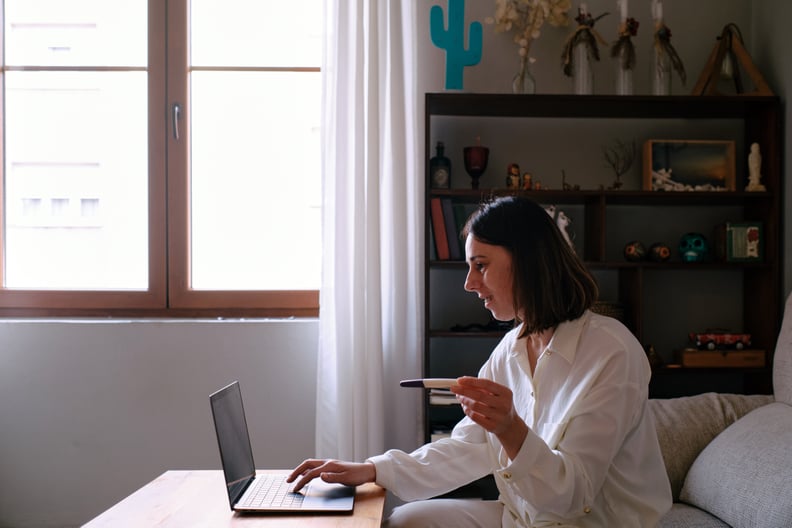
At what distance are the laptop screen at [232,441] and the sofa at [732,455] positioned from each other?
1.08 metres

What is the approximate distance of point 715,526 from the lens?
6.25ft

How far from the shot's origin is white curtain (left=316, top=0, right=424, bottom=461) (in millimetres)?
2836

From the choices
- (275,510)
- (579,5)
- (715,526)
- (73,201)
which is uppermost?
(579,5)

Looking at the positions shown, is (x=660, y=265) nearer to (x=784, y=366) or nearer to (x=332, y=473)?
(x=784, y=366)

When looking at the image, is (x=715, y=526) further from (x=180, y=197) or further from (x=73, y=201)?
(x=73, y=201)

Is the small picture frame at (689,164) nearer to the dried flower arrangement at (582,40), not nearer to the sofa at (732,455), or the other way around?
the dried flower arrangement at (582,40)

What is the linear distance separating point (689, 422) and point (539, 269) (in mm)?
1021

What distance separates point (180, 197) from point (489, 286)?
183cm

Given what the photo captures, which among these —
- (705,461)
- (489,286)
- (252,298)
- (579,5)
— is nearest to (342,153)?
(252,298)

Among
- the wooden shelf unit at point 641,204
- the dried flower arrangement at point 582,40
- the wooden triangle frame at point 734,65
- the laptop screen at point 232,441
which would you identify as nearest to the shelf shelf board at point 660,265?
the wooden shelf unit at point 641,204

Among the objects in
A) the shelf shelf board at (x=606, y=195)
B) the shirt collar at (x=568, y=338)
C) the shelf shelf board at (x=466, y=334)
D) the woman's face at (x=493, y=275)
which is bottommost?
the shelf shelf board at (x=466, y=334)

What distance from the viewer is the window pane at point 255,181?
313cm

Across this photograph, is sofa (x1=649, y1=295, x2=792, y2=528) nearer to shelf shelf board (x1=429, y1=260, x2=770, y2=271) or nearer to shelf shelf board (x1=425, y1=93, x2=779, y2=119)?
shelf shelf board (x1=429, y1=260, x2=770, y2=271)

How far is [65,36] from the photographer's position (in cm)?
314
